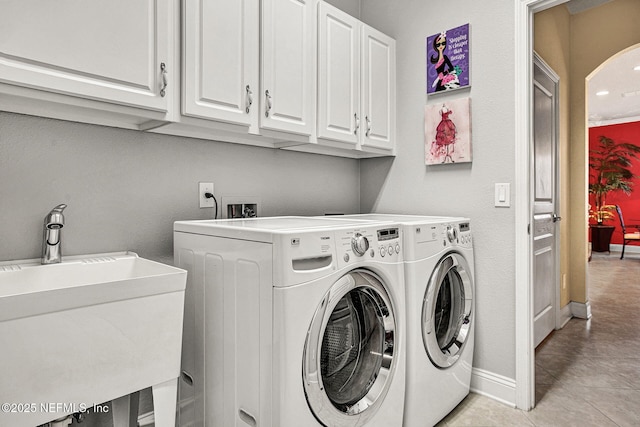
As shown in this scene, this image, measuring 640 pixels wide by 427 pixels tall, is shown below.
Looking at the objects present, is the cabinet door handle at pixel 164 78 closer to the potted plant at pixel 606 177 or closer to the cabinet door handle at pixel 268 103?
the cabinet door handle at pixel 268 103

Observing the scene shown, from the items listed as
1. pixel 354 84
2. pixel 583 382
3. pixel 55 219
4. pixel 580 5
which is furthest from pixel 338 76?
pixel 580 5

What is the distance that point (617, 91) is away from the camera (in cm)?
585

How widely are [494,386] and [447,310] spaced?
52 cm

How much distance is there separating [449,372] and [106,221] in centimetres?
177

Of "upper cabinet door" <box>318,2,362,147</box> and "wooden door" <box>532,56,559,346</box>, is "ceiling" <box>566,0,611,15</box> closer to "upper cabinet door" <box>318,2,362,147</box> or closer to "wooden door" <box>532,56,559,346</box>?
"wooden door" <box>532,56,559,346</box>

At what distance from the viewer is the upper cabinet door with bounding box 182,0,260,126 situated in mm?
1468

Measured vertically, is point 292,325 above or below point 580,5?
below

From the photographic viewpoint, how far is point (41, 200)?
142cm

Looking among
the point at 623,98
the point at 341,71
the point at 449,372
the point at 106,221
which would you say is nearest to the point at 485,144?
the point at 341,71

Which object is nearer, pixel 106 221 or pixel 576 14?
pixel 106 221

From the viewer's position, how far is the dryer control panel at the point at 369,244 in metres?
1.35

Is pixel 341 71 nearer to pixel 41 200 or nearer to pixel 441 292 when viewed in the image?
pixel 441 292

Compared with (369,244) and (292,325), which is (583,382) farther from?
(292,325)

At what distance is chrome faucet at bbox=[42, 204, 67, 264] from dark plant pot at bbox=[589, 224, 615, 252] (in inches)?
343
